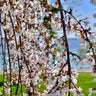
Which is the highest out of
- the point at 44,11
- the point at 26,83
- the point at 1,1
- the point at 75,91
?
the point at 1,1

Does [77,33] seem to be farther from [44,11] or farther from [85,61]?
[44,11]

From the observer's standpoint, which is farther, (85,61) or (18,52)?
(18,52)

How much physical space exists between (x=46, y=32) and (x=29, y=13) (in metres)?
0.36

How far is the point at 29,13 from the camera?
2.56 metres

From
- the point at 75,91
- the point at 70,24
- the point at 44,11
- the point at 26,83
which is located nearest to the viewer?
the point at 75,91

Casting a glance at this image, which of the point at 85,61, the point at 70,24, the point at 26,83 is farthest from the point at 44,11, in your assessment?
the point at 26,83

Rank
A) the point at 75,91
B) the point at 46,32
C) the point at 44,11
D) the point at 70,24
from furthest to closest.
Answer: the point at 46,32, the point at 44,11, the point at 70,24, the point at 75,91

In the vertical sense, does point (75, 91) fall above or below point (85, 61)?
below

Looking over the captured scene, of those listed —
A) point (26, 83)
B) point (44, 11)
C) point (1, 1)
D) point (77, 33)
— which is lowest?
point (26, 83)

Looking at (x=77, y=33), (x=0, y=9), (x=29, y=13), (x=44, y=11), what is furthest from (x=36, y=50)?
(x=77, y=33)

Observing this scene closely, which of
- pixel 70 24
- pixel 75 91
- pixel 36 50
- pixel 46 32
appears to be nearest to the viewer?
pixel 75 91

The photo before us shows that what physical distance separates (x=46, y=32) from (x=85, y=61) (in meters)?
1.13

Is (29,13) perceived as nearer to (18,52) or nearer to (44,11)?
(18,52)

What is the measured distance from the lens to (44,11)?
168 cm
